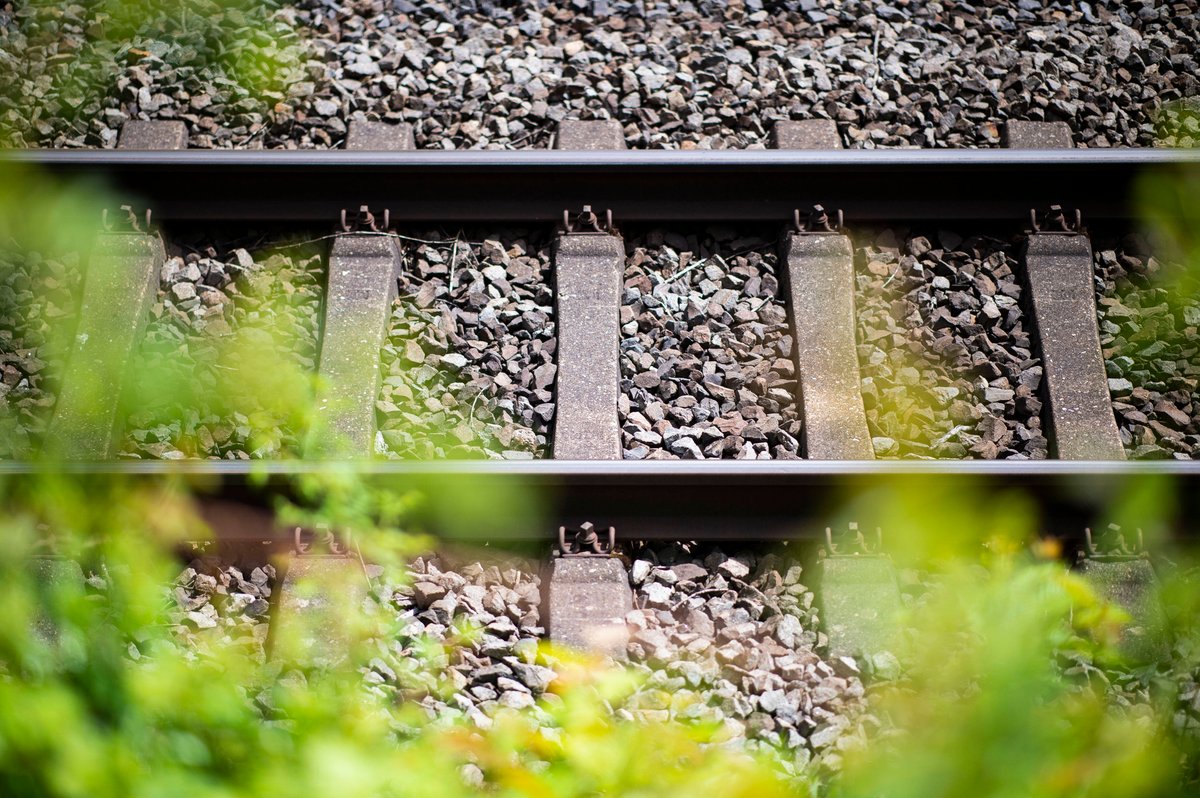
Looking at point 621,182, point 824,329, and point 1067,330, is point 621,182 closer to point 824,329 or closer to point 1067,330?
point 824,329

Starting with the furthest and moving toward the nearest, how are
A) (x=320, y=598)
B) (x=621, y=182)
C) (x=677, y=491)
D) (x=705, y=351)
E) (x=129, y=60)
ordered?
1. (x=129, y=60)
2. (x=621, y=182)
3. (x=705, y=351)
4. (x=677, y=491)
5. (x=320, y=598)

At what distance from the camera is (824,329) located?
4438mm

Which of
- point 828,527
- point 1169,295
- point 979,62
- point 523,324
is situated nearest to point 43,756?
point 828,527

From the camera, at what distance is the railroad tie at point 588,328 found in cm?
412

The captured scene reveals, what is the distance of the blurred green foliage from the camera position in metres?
5.26

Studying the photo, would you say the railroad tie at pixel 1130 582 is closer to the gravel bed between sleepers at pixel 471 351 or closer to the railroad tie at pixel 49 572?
the gravel bed between sleepers at pixel 471 351

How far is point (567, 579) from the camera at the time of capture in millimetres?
3775

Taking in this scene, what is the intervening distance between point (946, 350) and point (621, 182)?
5.19 ft

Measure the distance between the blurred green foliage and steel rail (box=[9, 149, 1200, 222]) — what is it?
58cm

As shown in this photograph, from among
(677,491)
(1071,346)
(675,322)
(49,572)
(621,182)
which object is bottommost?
(49,572)

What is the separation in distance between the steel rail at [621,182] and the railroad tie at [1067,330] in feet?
0.66

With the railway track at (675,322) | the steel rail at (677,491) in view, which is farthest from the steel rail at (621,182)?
the steel rail at (677,491)

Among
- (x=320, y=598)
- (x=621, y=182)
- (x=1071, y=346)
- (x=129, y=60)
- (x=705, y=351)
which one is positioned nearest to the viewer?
(x=320, y=598)

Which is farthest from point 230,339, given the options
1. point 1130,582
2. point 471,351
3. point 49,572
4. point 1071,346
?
point 1130,582
